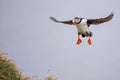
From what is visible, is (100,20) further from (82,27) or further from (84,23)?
(82,27)

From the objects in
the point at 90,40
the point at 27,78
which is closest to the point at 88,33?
the point at 90,40

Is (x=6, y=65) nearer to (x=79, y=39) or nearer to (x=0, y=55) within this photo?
(x=0, y=55)

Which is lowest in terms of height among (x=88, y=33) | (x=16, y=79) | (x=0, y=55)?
(x=16, y=79)

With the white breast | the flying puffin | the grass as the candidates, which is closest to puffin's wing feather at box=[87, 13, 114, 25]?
the flying puffin

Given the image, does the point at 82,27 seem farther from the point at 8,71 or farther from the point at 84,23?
the point at 8,71

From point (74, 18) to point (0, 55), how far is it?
9.93 ft

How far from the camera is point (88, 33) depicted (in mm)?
11031

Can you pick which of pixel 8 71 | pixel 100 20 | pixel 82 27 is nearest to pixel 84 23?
pixel 82 27

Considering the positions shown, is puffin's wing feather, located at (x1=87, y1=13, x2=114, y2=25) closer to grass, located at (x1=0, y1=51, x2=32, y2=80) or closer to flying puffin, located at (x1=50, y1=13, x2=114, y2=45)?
flying puffin, located at (x1=50, y1=13, x2=114, y2=45)

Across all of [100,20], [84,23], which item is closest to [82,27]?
[84,23]

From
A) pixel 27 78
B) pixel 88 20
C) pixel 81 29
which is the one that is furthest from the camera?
pixel 88 20

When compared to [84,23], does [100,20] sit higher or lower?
higher

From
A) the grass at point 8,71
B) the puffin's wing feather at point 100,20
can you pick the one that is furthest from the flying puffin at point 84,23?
the grass at point 8,71

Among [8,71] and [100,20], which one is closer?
[8,71]
